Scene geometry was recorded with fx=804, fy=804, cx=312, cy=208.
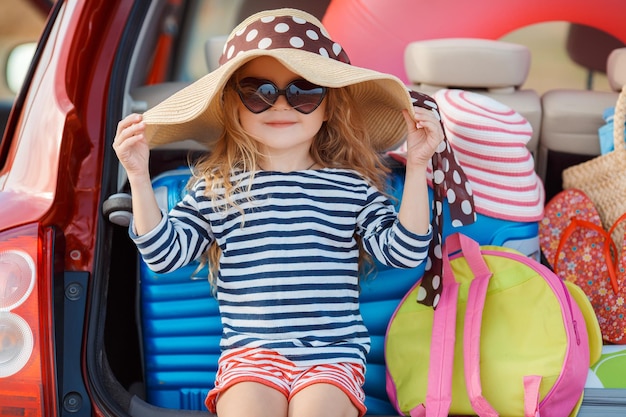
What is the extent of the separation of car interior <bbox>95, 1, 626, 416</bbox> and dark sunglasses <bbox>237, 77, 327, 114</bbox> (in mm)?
313

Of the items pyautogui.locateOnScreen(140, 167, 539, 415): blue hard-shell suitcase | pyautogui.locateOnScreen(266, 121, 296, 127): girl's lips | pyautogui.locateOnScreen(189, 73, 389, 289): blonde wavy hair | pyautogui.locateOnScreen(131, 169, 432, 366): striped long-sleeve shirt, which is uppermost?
pyautogui.locateOnScreen(266, 121, 296, 127): girl's lips

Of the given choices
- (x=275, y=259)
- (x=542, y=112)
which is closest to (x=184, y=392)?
(x=275, y=259)

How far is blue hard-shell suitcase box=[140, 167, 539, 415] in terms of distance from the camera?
1725mm

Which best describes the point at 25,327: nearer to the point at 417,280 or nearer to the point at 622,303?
the point at 417,280

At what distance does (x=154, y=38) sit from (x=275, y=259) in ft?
4.41

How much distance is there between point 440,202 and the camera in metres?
1.66

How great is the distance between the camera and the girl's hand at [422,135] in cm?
154

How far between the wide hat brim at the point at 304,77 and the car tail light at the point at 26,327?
1.04 feet

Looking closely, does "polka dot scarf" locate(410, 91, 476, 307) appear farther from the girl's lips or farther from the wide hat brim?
the girl's lips

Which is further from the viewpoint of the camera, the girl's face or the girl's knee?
the girl's face

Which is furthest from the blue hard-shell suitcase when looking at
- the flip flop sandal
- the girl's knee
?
the flip flop sandal

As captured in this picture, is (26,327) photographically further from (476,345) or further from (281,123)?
(476,345)

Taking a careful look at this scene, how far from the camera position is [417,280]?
1.73 meters

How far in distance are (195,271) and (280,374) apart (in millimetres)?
317
